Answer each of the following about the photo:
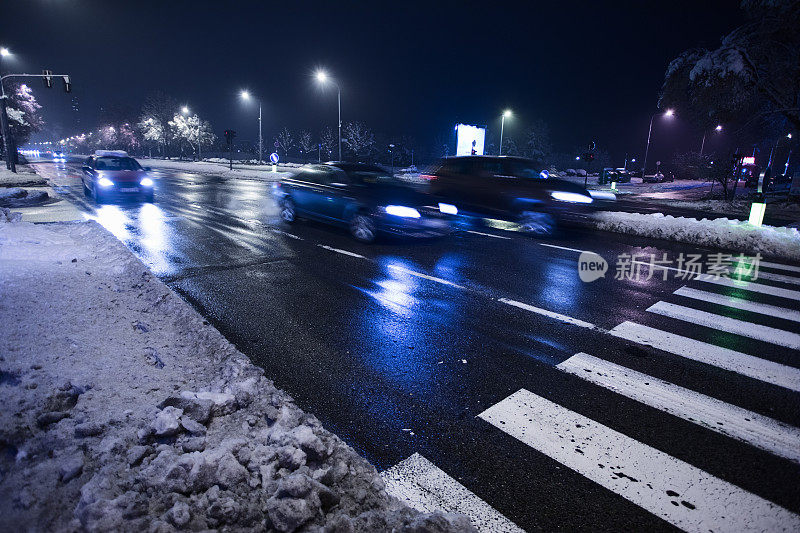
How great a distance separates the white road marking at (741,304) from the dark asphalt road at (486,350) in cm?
5

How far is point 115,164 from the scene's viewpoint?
53.1 ft

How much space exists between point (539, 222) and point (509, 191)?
1206 mm

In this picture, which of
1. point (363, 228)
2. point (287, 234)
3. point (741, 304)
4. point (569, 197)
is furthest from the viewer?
point (569, 197)

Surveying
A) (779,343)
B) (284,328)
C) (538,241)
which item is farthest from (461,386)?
(538,241)

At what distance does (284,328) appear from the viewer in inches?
188

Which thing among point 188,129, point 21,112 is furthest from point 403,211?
point 188,129

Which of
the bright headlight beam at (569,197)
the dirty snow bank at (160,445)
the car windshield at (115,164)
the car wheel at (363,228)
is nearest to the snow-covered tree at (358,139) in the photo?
the car windshield at (115,164)

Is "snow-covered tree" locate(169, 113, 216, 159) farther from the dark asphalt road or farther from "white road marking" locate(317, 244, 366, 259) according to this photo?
the dark asphalt road

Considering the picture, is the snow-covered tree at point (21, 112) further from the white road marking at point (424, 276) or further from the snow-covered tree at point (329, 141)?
the white road marking at point (424, 276)

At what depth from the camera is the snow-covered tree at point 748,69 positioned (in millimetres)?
18984

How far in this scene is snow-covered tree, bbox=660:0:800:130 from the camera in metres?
19.0

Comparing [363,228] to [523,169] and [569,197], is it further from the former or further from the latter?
[569,197]

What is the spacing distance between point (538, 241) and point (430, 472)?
28.1 feet

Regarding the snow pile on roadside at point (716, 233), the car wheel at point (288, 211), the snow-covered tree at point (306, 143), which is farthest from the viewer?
the snow-covered tree at point (306, 143)
